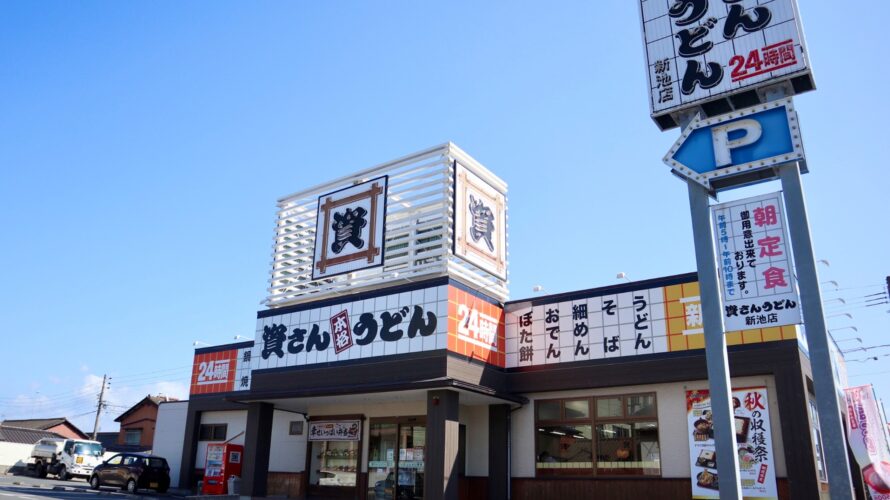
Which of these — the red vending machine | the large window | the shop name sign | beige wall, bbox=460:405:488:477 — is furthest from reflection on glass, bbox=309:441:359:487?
the shop name sign

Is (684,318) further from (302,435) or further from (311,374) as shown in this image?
(302,435)

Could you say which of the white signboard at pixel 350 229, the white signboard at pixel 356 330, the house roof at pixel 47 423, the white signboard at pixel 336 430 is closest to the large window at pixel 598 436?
the white signboard at pixel 356 330

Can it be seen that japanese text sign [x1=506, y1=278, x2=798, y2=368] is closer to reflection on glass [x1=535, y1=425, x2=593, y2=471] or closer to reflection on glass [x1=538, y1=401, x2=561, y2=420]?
reflection on glass [x1=538, y1=401, x2=561, y2=420]

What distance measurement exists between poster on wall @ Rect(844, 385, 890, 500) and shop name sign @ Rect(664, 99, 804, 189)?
1072 centimetres

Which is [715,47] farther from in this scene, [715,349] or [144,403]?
[144,403]

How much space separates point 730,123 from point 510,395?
9227 millimetres

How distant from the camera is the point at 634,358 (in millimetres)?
15438

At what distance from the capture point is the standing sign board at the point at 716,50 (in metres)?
8.83

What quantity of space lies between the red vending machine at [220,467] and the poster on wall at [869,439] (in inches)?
653

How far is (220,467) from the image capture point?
20.4 m

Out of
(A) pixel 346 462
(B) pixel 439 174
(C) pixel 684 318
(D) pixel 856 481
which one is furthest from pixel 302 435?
(D) pixel 856 481

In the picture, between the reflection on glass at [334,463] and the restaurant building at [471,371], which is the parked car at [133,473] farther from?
the reflection on glass at [334,463]

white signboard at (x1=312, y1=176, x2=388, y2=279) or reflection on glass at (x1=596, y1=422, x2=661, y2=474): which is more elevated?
white signboard at (x1=312, y1=176, x2=388, y2=279)

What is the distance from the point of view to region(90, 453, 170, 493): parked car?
22.1 metres
